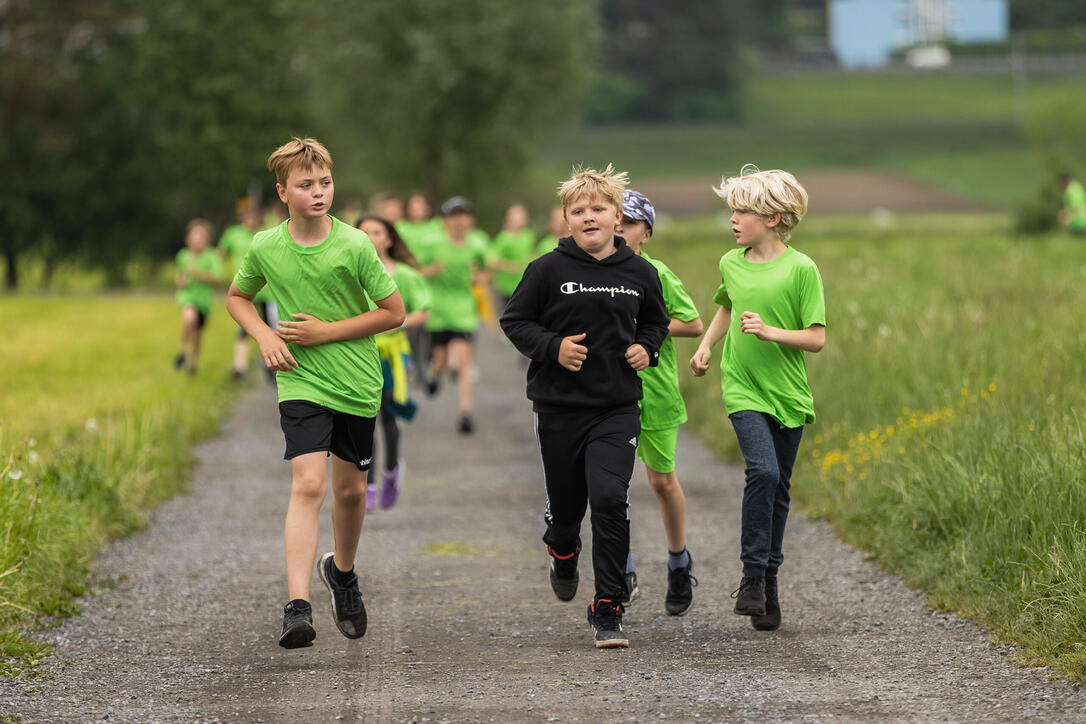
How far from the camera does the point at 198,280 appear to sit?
61.5ft

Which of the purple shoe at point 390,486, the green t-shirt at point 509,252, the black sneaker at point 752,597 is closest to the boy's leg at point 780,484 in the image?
the black sneaker at point 752,597

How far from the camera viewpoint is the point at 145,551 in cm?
851

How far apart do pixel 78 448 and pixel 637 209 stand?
4700 millimetres

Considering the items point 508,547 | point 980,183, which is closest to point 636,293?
point 508,547

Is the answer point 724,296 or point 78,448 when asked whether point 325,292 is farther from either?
point 78,448

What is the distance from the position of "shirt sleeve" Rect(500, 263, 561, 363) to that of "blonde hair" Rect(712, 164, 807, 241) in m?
0.92

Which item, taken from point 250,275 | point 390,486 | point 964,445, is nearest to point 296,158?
point 250,275

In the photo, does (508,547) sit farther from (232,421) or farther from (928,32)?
(928,32)

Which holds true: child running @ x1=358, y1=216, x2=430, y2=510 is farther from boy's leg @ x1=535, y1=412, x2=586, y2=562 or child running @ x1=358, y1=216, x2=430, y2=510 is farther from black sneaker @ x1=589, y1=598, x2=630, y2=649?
black sneaker @ x1=589, y1=598, x2=630, y2=649

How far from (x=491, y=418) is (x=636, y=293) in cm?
848

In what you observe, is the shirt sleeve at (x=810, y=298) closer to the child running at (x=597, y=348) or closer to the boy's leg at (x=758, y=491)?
the boy's leg at (x=758, y=491)

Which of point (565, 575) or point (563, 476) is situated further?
point (565, 575)

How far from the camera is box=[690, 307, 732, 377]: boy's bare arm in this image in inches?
252

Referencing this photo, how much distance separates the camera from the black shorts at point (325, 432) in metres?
6.07
